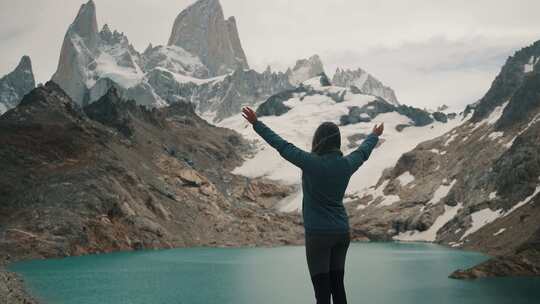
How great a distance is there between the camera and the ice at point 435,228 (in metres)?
150

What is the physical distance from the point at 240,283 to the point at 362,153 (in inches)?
1960

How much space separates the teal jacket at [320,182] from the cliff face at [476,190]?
207ft

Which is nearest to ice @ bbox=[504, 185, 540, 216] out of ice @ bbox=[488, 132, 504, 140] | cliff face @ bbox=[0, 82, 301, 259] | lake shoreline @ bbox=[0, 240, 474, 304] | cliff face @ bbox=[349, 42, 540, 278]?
cliff face @ bbox=[349, 42, 540, 278]

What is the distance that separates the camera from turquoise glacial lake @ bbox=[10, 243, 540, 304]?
47156 millimetres

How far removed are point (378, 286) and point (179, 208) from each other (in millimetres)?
80152

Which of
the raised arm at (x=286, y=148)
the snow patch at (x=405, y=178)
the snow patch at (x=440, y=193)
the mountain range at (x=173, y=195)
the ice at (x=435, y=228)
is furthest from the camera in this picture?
the snow patch at (x=405, y=178)

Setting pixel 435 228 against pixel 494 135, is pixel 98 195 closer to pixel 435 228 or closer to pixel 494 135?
pixel 435 228

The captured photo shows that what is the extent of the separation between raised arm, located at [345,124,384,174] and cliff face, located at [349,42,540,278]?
61948 millimetres

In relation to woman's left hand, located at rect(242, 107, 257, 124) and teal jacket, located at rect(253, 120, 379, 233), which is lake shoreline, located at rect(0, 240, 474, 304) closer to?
woman's left hand, located at rect(242, 107, 257, 124)

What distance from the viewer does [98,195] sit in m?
108

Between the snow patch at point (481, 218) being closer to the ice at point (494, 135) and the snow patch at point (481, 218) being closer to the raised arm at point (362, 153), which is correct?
the ice at point (494, 135)

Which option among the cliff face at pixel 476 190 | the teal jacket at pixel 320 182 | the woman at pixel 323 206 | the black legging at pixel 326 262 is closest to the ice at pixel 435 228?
the cliff face at pixel 476 190

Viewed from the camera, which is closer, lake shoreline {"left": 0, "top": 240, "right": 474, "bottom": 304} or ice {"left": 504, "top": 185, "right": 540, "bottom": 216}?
lake shoreline {"left": 0, "top": 240, "right": 474, "bottom": 304}

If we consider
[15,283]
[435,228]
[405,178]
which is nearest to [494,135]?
[405,178]
